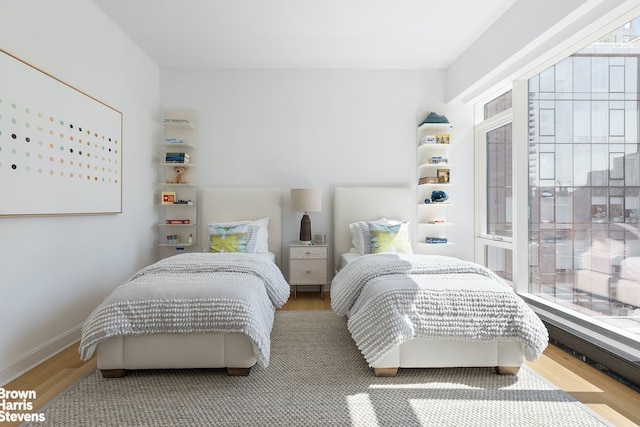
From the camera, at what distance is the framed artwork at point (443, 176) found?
179 inches

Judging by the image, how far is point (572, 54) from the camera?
3.02 metres

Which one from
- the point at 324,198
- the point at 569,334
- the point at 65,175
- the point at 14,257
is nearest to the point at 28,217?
the point at 14,257

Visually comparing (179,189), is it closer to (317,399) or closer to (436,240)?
(436,240)

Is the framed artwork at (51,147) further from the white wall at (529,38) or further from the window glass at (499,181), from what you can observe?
the window glass at (499,181)

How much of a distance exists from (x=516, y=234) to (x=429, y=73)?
225cm

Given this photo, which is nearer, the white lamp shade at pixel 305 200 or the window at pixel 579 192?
the window at pixel 579 192

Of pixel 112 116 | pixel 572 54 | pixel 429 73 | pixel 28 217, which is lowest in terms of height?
pixel 28 217

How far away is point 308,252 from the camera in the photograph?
4230 mm

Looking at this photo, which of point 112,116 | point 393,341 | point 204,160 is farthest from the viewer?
point 204,160

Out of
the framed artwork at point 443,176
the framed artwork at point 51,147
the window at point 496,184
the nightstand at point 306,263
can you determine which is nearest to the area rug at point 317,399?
the framed artwork at point 51,147

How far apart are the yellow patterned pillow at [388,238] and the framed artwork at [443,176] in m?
0.90

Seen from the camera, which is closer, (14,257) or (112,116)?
(14,257)

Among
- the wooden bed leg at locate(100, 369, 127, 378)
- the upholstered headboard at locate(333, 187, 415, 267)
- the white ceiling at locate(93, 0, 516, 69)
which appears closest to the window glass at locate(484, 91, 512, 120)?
the white ceiling at locate(93, 0, 516, 69)

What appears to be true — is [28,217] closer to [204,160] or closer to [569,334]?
[204,160]
